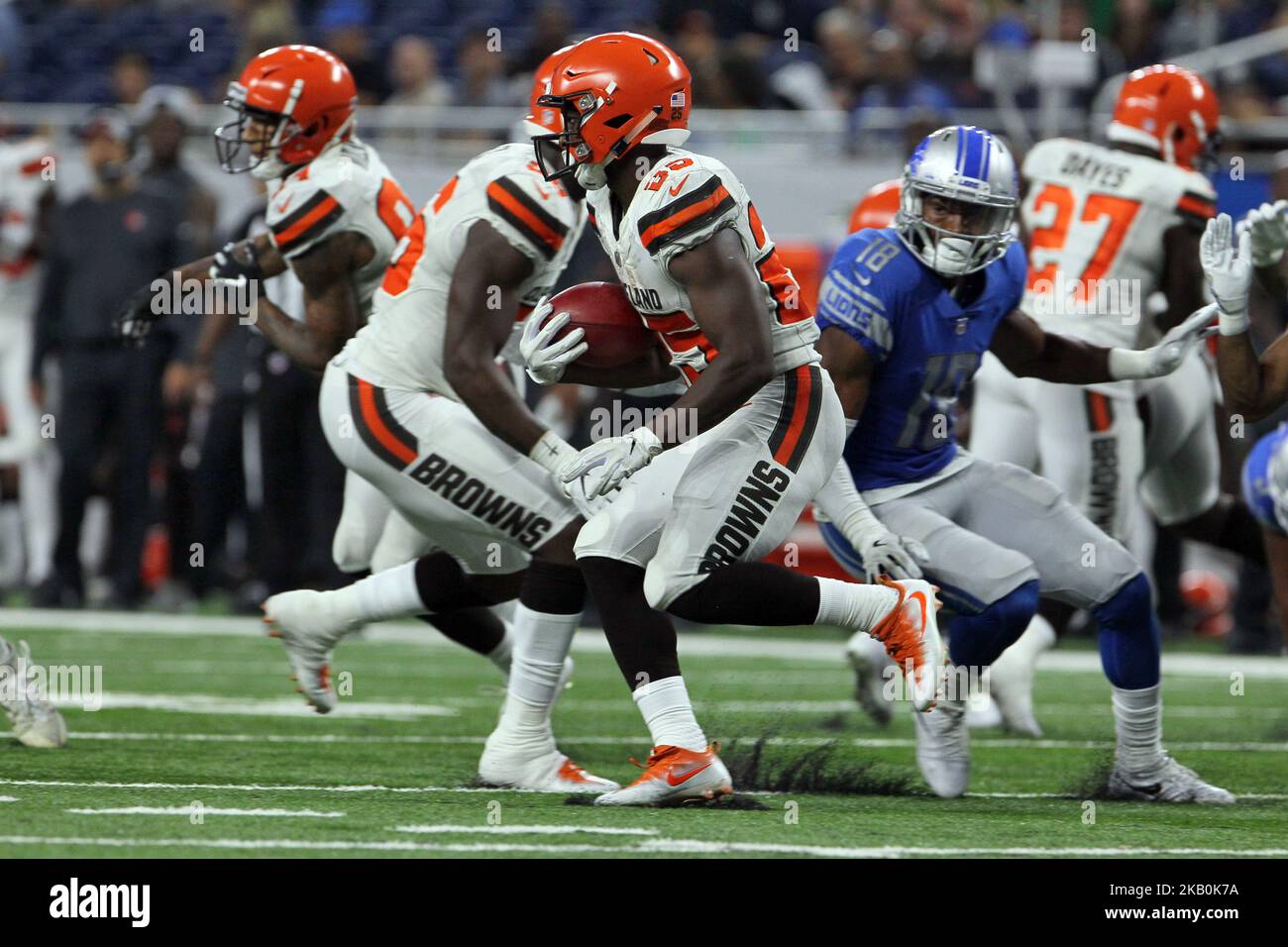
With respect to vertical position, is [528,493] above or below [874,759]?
above

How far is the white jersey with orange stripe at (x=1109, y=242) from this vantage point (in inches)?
264

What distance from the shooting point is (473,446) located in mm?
5047

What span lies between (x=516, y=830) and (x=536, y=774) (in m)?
0.77

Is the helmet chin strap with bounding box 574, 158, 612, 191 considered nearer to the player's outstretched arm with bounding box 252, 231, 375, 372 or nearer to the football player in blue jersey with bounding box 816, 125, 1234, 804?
the football player in blue jersey with bounding box 816, 125, 1234, 804

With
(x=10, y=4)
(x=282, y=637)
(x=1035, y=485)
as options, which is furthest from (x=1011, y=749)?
(x=10, y=4)

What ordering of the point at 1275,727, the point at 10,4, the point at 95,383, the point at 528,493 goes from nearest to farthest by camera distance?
1. the point at 528,493
2. the point at 1275,727
3. the point at 95,383
4. the point at 10,4

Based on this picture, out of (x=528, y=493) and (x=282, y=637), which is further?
(x=282, y=637)

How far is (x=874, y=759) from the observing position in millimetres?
5418

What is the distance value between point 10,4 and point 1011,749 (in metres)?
11.5

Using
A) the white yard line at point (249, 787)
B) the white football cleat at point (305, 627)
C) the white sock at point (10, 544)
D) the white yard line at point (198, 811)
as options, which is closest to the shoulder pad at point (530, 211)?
the white football cleat at point (305, 627)

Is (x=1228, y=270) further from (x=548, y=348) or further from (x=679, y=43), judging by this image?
(x=679, y=43)

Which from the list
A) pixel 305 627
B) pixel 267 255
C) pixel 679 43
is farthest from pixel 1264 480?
pixel 679 43

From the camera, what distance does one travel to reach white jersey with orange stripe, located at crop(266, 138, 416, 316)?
5523 millimetres
